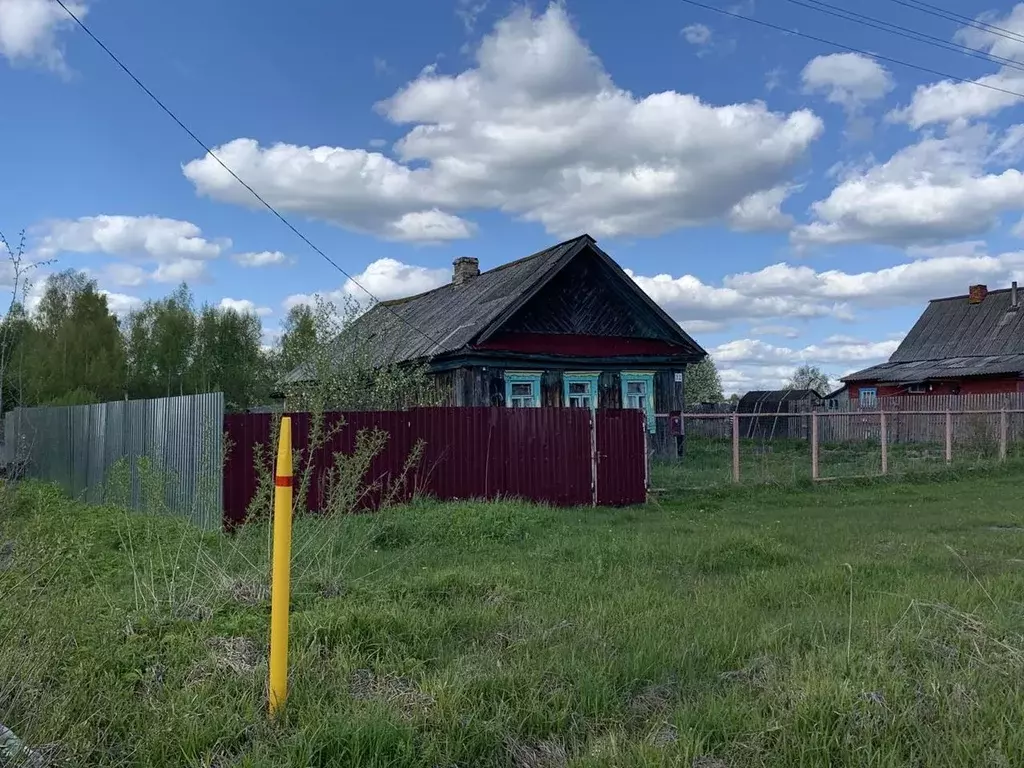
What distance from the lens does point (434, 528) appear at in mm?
9258

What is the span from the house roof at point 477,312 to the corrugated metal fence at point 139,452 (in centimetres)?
438

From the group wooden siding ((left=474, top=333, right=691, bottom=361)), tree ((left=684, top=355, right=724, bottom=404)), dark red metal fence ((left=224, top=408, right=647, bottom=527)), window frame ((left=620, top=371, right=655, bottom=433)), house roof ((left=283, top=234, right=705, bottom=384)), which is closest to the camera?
dark red metal fence ((left=224, top=408, right=647, bottom=527))

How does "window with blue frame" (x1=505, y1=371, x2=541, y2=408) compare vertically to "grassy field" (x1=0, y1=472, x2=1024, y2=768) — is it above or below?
above

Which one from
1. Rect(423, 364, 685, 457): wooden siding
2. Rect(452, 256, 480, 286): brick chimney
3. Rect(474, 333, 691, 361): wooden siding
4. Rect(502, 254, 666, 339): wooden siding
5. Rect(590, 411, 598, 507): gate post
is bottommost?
Rect(590, 411, 598, 507): gate post

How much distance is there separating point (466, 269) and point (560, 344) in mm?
7450

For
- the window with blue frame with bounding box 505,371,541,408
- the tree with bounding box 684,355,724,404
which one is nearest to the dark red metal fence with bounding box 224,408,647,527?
the window with blue frame with bounding box 505,371,541,408

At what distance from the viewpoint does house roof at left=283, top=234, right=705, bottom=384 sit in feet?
59.3

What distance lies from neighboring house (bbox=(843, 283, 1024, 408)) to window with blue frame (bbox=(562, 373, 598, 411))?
65.1 ft

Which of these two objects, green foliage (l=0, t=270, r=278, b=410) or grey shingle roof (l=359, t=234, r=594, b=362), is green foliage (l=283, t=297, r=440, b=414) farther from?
green foliage (l=0, t=270, r=278, b=410)

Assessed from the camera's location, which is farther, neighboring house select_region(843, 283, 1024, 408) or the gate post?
neighboring house select_region(843, 283, 1024, 408)

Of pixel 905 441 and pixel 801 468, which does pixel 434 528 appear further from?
pixel 905 441

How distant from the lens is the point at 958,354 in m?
37.8

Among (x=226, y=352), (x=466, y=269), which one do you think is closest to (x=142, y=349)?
(x=226, y=352)

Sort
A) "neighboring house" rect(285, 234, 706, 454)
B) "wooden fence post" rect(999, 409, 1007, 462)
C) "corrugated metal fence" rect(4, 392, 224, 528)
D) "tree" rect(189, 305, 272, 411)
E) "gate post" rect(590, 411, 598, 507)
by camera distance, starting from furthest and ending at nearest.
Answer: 1. "tree" rect(189, 305, 272, 411)
2. "wooden fence post" rect(999, 409, 1007, 462)
3. "neighboring house" rect(285, 234, 706, 454)
4. "gate post" rect(590, 411, 598, 507)
5. "corrugated metal fence" rect(4, 392, 224, 528)
